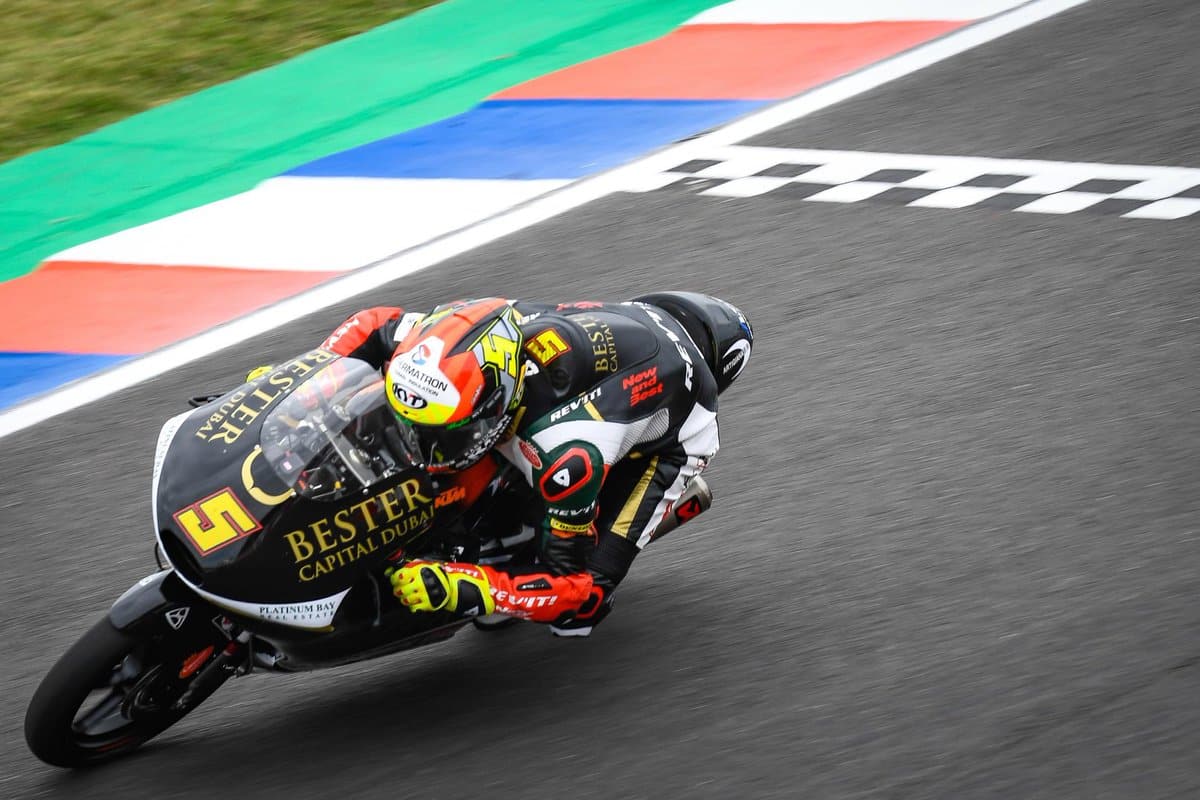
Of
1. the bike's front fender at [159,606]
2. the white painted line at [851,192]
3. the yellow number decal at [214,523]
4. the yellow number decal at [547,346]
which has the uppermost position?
the yellow number decal at [547,346]

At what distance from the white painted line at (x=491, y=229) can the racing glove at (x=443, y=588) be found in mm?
3651

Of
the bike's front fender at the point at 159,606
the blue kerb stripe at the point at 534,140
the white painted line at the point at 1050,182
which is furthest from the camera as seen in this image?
the blue kerb stripe at the point at 534,140

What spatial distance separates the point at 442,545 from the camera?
4.86 metres

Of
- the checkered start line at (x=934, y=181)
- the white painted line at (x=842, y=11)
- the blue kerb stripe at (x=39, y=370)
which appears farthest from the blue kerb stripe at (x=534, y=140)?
the blue kerb stripe at (x=39, y=370)

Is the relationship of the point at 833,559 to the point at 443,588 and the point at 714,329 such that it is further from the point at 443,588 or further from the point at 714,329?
the point at 443,588

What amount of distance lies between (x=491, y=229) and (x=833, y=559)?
3.83 meters

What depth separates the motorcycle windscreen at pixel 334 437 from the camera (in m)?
4.39

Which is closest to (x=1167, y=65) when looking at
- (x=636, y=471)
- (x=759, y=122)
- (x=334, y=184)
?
(x=759, y=122)

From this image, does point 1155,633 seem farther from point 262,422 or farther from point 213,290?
point 213,290

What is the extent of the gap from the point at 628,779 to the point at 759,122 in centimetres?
595

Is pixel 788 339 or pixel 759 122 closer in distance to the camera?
pixel 788 339

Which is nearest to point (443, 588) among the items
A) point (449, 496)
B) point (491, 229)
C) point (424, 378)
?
point (449, 496)

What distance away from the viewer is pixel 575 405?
4824mm

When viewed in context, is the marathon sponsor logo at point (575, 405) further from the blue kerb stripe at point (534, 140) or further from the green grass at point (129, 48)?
the green grass at point (129, 48)
